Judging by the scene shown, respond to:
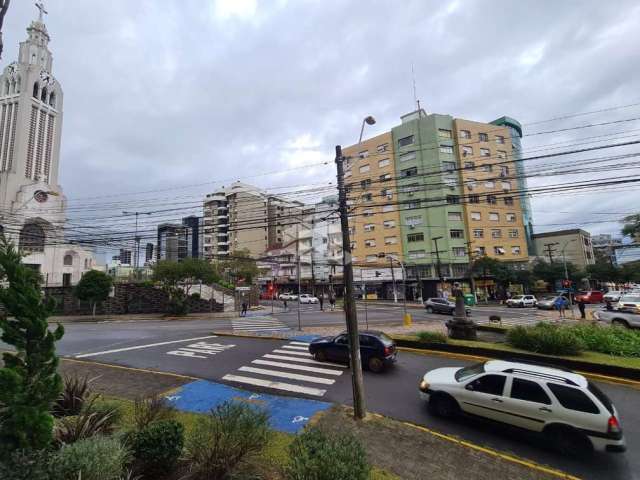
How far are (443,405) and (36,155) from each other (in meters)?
69.7

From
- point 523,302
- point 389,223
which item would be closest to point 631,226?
point 523,302

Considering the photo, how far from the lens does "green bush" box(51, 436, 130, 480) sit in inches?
158

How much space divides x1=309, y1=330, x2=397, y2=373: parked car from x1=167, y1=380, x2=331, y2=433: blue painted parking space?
11.9 feet

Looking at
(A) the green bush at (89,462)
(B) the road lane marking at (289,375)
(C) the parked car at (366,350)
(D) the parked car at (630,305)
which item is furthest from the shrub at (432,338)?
(D) the parked car at (630,305)

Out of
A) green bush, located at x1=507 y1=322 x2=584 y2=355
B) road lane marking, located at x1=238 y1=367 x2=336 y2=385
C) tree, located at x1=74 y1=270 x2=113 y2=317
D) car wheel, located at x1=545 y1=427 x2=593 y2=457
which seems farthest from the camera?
tree, located at x1=74 y1=270 x2=113 y2=317

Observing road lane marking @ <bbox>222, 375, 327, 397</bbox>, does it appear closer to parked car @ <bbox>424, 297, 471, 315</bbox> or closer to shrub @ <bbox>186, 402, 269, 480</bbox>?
shrub @ <bbox>186, 402, 269, 480</bbox>

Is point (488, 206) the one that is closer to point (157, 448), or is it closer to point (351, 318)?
point (351, 318)

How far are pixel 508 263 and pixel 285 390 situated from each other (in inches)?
1964

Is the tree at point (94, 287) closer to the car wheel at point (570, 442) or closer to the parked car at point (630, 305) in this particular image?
the car wheel at point (570, 442)

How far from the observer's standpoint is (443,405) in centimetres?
830

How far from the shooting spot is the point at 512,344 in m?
14.4

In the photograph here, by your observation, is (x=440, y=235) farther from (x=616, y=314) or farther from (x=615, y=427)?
(x=615, y=427)

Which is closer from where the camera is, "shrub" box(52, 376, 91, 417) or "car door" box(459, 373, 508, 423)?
"shrub" box(52, 376, 91, 417)

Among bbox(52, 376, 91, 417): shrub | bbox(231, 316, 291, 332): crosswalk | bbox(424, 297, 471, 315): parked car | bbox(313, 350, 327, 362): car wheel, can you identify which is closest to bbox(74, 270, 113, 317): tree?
bbox(231, 316, 291, 332): crosswalk
